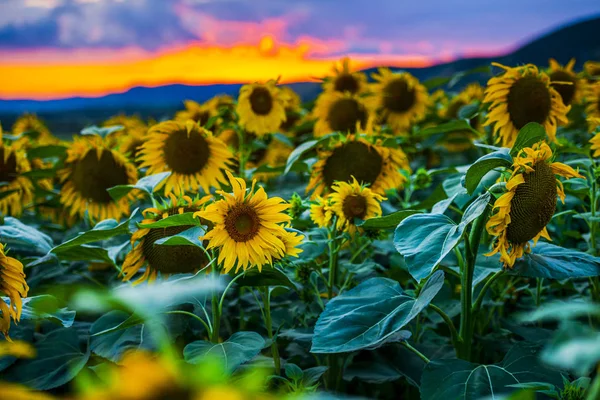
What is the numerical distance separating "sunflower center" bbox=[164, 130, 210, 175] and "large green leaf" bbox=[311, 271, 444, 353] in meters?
0.94

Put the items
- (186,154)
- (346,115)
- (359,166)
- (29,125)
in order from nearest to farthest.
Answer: (359,166) < (186,154) < (346,115) < (29,125)

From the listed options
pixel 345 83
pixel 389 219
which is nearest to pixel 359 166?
pixel 389 219

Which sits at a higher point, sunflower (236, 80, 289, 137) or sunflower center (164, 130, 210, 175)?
sunflower (236, 80, 289, 137)

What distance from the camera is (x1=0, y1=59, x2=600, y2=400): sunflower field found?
1.06 meters

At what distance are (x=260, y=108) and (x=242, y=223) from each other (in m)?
1.45

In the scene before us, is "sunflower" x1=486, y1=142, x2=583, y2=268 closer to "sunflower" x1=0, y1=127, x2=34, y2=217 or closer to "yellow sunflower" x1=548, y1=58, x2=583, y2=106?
"yellow sunflower" x1=548, y1=58, x2=583, y2=106

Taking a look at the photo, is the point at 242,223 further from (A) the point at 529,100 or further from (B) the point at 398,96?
(B) the point at 398,96

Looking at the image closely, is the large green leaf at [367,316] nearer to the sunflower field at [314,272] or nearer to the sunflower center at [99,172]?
the sunflower field at [314,272]

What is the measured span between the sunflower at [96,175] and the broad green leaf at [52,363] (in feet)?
2.20

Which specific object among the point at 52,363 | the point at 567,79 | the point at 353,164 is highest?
the point at 567,79

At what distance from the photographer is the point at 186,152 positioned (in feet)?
6.44

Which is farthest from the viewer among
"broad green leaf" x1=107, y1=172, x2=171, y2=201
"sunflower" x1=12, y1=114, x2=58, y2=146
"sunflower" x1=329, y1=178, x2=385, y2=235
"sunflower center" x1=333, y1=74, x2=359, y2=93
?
"sunflower" x1=12, y1=114, x2=58, y2=146

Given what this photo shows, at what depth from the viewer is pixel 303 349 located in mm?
1554

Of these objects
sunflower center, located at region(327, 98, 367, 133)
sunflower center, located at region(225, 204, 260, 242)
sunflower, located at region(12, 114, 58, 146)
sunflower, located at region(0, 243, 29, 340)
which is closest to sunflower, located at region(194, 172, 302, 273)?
sunflower center, located at region(225, 204, 260, 242)
